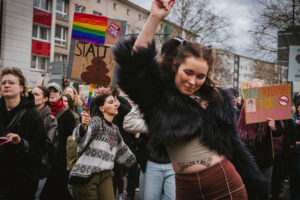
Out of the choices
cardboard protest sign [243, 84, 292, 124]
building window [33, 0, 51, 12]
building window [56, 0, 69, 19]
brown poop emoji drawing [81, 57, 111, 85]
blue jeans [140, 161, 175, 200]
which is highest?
building window [56, 0, 69, 19]

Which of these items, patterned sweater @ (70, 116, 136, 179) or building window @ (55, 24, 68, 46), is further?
building window @ (55, 24, 68, 46)

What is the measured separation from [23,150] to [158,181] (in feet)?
5.32

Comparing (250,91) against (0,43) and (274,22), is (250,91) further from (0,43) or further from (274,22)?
(0,43)

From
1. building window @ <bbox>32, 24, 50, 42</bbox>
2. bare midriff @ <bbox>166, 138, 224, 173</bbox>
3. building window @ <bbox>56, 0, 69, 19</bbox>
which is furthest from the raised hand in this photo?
building window @ <bbox>56, 0, 69, 19</bbox>

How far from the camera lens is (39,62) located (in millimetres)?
31812

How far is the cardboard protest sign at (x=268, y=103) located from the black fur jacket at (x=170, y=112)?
278 centimetres

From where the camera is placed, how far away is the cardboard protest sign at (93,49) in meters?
5.27

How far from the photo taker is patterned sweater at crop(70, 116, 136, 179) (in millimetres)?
4348

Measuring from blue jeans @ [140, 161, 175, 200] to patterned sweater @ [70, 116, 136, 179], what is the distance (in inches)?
26.6

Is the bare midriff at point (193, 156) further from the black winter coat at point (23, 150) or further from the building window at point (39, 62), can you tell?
the building window at point (39, 62)

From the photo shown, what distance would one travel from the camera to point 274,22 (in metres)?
18.7

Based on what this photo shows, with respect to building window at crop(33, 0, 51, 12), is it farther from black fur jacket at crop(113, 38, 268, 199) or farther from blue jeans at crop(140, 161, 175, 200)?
black fur jacket at crop(113, 38, 268, 199)

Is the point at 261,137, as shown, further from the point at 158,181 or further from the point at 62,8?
the point at 62,8

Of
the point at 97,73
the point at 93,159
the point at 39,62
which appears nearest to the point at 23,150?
the point at 93,159
